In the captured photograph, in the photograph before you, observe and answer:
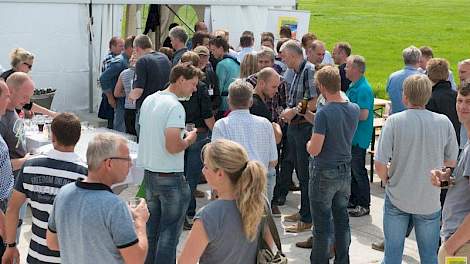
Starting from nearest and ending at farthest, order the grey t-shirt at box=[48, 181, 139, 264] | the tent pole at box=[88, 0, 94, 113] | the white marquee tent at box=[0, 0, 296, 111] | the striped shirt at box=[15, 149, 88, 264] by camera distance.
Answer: the grey t-shirt at box=[48, 181, 139, 264]
the striped shirt at box=[15, 149, 88, 264]
the white marquee tent at box=[0, 0, 296, 111]
the tent pole at box=[88, 0, 94, 113]

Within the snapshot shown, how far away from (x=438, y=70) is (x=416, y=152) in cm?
181

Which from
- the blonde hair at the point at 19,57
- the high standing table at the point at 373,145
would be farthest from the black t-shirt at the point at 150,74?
the high standing table at the point at 373,145

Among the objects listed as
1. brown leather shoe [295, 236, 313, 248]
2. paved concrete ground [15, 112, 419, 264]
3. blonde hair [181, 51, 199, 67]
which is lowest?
paved concrete ground [15, 112, 419, 264]

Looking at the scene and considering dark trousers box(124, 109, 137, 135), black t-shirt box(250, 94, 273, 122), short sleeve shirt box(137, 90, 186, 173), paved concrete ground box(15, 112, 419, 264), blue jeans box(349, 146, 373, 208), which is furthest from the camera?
dark trousers box(124, 109, 137, 135)

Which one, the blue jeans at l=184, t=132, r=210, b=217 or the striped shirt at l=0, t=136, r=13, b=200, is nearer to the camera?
the striped shirt at l=0, t=136, r=13, b=200

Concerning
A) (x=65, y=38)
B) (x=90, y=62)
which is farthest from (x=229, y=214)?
(x=90, y=62)

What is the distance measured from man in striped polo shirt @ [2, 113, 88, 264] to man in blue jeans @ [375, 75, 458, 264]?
234 cm

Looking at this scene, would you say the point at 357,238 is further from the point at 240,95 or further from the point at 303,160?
the point at 240,95

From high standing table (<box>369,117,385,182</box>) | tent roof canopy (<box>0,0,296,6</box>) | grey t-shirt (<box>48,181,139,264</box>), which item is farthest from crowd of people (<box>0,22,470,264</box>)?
tent roof canopy (<box>0,0,296,6</box>)

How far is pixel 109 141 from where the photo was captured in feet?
12.0

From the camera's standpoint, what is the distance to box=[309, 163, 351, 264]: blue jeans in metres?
5.90

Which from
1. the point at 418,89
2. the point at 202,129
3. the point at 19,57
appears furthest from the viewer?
the point at 19,57

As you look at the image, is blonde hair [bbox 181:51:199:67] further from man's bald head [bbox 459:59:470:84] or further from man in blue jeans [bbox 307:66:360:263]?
man's bald head [bbox 459:59:470:84]

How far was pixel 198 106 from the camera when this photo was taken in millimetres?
7066
